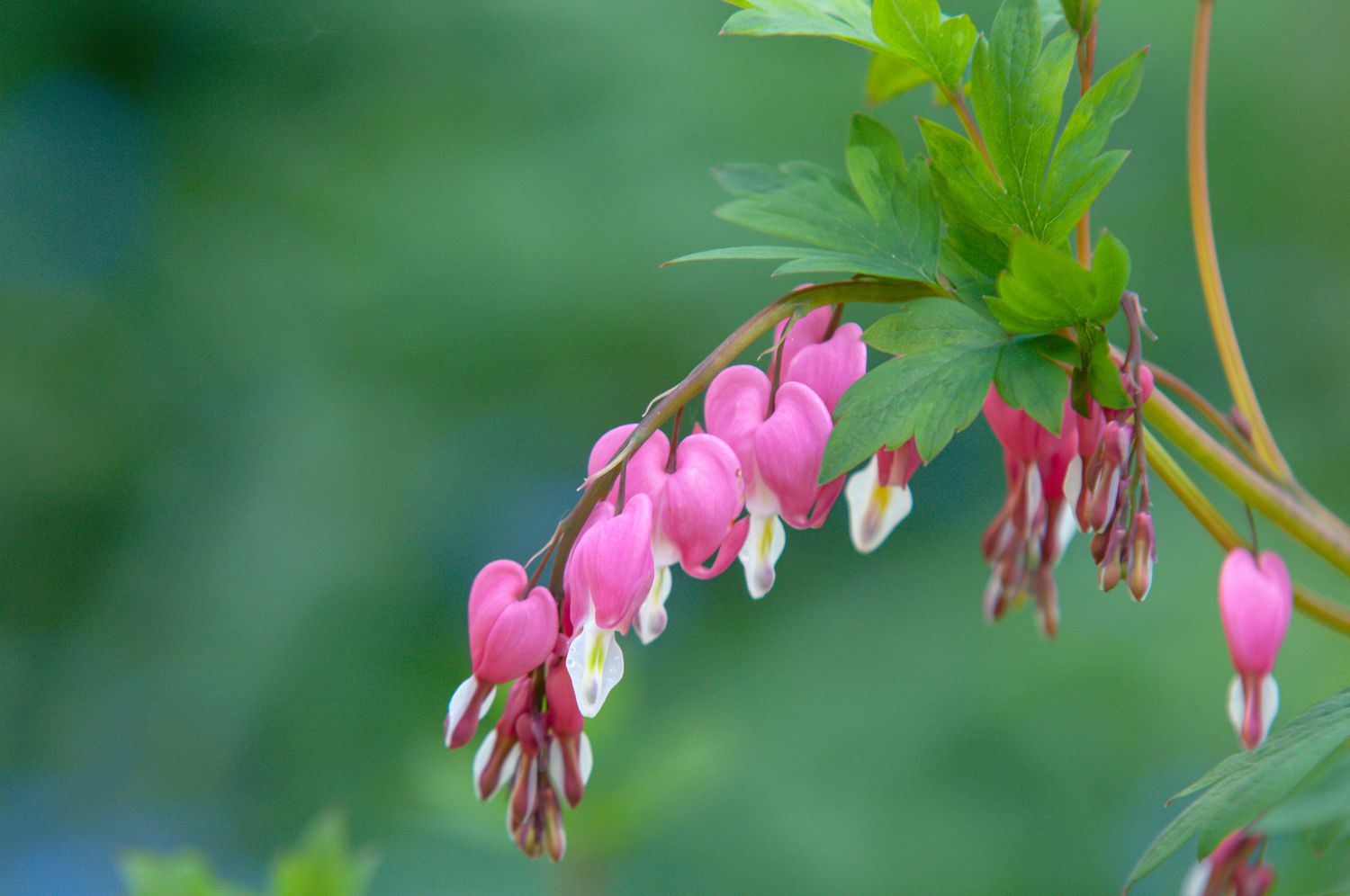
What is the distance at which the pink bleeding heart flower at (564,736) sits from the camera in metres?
0.50

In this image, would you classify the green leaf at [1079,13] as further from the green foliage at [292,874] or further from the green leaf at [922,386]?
the green foliage at [292,874]

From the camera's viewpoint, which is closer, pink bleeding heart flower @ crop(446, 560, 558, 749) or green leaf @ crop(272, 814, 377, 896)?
pink bleeding heart flower @ crop(446, 560, 558, 749)

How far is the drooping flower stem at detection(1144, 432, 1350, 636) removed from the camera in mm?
555

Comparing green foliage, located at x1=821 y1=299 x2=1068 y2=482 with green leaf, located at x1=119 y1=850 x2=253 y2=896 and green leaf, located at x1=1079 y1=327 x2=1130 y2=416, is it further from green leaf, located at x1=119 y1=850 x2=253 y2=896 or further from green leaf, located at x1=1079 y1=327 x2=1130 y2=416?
green leaf, located at x1=119 y1=850 x2=253 y2=896

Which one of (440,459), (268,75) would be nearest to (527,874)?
(440,459)

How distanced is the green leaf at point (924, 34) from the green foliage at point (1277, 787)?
0.33 meters

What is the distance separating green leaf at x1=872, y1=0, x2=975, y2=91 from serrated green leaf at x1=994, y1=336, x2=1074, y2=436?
141mm

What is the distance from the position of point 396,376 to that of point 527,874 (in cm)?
114

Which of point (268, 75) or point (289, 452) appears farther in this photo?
point (268, 75)

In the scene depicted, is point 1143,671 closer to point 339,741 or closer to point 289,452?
point 339,741

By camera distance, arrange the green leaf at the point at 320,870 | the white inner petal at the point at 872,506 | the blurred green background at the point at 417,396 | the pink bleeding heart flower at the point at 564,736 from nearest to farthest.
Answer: the pink bleeding heart flower at the point at 564,736, the white inner petal at the point at 872,506, the green leaf at the point at 320,870, the blurred green background at the point at 417,396

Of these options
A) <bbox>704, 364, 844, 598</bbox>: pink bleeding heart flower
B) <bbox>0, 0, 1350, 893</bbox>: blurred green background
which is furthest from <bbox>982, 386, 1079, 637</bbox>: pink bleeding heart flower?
<bbox>0, 0, 1350, 893</bbox>: blurred green background

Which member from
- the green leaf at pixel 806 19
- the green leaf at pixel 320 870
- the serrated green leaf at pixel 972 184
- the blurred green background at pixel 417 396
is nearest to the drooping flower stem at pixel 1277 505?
the serrated green leaf at pixel 972 184

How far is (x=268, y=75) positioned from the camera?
9.34 ft
